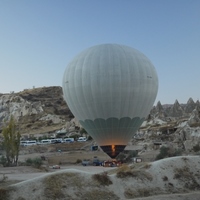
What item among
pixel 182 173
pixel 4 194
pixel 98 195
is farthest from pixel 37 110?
pixel 4 194

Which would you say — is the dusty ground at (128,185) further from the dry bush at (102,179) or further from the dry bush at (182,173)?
the dry bush at (102,179)

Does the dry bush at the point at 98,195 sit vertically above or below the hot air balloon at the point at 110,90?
below

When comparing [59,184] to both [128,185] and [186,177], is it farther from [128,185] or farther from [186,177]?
[186,177]

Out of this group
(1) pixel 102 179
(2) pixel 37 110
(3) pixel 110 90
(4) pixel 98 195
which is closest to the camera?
(4) pixel 98 195

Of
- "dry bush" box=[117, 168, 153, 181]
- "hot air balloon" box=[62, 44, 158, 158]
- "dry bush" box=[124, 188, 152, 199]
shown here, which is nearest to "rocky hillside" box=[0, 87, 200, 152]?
"hot air balloon" box=[62, 44, 158, 158]

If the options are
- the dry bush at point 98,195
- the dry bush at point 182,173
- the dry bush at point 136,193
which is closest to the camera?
the dry bush at point 98,195

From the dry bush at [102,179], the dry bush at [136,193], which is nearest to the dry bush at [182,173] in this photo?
the dry bush at [136,193]
